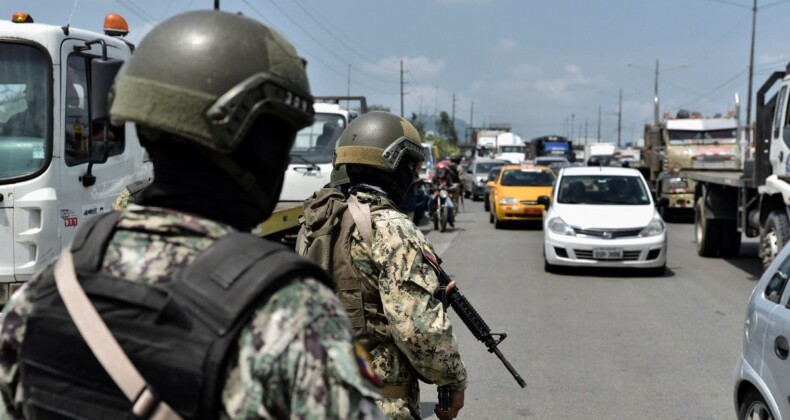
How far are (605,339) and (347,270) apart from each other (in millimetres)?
5766

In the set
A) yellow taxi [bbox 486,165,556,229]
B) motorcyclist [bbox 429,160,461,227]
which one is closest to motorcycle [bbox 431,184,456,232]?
motorcyclist [bbox 429,160,461,227]

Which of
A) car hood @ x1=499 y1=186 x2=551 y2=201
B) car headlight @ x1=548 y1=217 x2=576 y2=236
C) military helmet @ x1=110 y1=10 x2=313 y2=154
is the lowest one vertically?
car headlight @ x1=548 y1=217 x2=576 y2=236

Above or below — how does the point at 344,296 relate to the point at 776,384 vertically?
above

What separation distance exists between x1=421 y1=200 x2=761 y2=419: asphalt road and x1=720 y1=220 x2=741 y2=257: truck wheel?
1.25 feet

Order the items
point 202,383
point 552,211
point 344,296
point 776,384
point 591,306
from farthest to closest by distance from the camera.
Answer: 1. point 552,211
2. point 591,306
3. point 776,384
4. point 344,296
5. point 202,383

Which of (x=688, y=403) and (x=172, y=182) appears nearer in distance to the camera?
(x=172, y=182)

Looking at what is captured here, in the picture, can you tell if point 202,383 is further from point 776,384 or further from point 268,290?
point 776,384

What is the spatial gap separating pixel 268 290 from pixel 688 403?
544 centimetres

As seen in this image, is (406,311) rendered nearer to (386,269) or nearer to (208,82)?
(386,269)

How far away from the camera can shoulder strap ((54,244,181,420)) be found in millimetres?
1320

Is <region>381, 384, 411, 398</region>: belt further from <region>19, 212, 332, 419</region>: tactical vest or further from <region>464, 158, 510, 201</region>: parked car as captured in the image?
<region>464, 158, 510, 201</region>: parked car

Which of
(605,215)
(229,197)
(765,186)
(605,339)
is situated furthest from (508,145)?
(229,197)

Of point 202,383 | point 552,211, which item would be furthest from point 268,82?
point 552,211

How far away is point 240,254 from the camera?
4.50 feet
